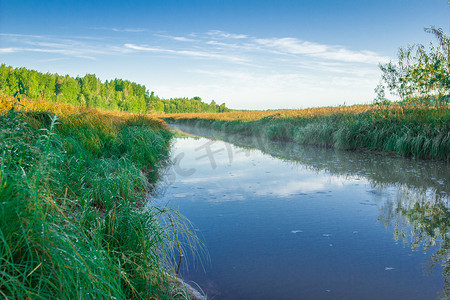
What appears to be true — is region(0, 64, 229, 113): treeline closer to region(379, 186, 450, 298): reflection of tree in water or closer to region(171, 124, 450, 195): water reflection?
region(171, 124, 450, 195): water reflection

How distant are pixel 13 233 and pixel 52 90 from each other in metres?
68.7

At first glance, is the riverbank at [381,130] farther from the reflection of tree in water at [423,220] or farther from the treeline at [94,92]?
the treeline at [94,92]

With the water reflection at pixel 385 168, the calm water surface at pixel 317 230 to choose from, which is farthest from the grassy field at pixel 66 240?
the water reflection at pixel 385 168

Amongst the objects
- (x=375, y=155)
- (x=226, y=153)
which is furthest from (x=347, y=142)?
(x=226, y=153)

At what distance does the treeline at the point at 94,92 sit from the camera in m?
53.3

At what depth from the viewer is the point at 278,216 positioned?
3.73 metres

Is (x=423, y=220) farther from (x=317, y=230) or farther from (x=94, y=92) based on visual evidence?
(x=94, y=92)

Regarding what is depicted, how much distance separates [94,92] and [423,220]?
7516 cm

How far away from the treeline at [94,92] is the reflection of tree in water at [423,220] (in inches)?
1225

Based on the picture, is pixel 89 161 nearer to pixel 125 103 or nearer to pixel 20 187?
pixel 20 187

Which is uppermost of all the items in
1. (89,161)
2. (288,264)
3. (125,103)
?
(125,103)

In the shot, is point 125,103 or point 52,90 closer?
point 52,90

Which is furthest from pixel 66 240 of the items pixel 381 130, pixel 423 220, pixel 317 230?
pixel 381 130

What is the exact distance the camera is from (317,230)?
3.29 metres
